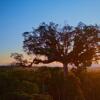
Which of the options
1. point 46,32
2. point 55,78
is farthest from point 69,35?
point 55,78

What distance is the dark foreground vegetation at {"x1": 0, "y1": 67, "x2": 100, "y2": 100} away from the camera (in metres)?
31.5

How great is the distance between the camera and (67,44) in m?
37.6

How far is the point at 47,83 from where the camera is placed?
38.9 metres

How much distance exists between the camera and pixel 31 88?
1236 inches

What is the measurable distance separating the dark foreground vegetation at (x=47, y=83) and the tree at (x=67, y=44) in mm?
1300

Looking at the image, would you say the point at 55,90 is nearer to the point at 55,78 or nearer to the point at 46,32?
the point at 55,78

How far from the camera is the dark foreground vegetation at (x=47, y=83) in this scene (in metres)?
31.5

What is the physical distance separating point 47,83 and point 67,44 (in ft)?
14.2

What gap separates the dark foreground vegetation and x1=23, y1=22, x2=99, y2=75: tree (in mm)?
1300

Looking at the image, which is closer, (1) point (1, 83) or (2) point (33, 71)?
(1) point (1, 83)

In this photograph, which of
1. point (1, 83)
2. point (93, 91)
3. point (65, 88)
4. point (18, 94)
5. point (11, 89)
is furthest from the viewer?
point (93, 91)

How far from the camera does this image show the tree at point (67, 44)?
37562mm

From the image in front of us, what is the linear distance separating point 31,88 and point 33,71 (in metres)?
6.93

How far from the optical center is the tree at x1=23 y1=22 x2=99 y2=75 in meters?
37.6
